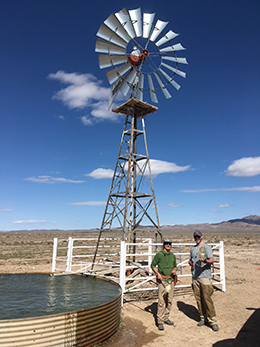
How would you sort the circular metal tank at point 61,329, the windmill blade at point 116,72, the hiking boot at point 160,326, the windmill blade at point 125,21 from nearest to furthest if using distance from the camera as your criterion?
1. the circular metal tank at point 61,329
2. the hiking boot at point 160,326
3. the windmill blade at point 125,21
4. the windmill blade at point 116,72

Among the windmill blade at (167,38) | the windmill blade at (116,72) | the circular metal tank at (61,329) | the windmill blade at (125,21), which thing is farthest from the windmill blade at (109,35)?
the circular metal tank at (61,329)

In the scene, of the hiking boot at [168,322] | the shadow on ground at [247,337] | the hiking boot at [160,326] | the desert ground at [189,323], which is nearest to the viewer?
the shadow on ground at [247,337]

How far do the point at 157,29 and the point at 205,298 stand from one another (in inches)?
483

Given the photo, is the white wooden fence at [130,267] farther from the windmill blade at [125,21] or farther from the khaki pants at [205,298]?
the windmill blade at [125,21]

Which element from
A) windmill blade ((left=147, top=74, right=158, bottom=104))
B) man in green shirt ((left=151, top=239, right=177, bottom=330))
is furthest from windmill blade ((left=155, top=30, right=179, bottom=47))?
man in green shirt ((left=151, top=239, right=177, bottom=330))

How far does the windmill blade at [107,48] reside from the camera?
1172 cm

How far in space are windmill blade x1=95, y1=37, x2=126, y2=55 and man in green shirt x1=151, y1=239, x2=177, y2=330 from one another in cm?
967

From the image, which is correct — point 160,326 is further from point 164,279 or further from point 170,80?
point 170,80

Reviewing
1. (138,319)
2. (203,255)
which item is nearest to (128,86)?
(203,255)

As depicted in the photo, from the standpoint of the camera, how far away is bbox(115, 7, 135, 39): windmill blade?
11492mm

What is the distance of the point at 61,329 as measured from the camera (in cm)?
435

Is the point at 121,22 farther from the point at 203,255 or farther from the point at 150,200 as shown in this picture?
the point at 203,255

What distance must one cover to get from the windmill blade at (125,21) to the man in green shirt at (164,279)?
10379mm

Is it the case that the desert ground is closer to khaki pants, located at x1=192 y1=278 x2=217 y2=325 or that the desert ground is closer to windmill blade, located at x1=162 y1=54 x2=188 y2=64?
khaki pants, located at x1=192 y1=278 x2=217 y2=325
